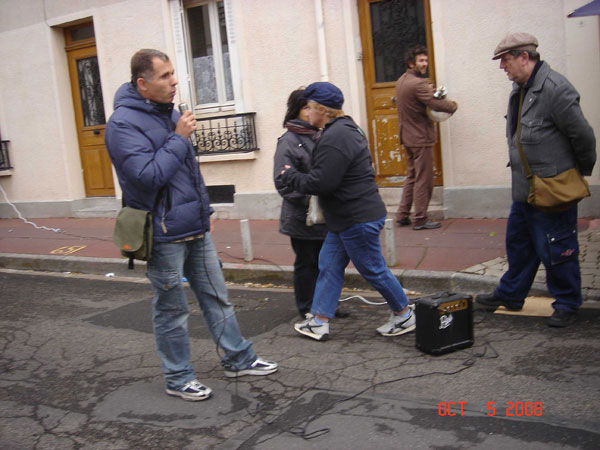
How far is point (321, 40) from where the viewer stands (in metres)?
9.18

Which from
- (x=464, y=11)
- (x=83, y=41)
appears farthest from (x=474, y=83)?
(x=83, y=41)

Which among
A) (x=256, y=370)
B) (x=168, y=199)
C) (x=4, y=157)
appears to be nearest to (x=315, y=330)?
(x=256, y=370)

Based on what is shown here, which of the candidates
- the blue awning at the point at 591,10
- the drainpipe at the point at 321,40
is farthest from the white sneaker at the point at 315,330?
the drainpipe at the point at 321,40

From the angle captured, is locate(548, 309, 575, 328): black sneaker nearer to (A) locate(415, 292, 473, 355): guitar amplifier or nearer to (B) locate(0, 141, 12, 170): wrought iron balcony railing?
(A) locate(415, 292, 473, 355): guitar amplifier

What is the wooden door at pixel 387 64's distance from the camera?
29.2ft

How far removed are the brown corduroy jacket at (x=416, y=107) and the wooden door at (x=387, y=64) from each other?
2.99 feet

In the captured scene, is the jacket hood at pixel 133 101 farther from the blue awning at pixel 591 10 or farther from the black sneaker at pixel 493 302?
the blue awning at pixel 591 10

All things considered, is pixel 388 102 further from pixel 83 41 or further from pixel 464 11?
pixel 83 41

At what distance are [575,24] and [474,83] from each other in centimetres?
133

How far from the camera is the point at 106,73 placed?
11.2 m

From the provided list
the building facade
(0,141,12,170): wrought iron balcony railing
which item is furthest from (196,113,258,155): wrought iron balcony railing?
(0,141,12,170): wrought iron balcony railing

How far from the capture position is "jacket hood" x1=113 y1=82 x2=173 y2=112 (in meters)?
3.66

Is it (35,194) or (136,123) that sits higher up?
(136,123)

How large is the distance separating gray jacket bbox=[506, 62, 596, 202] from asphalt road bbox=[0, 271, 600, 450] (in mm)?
1164
